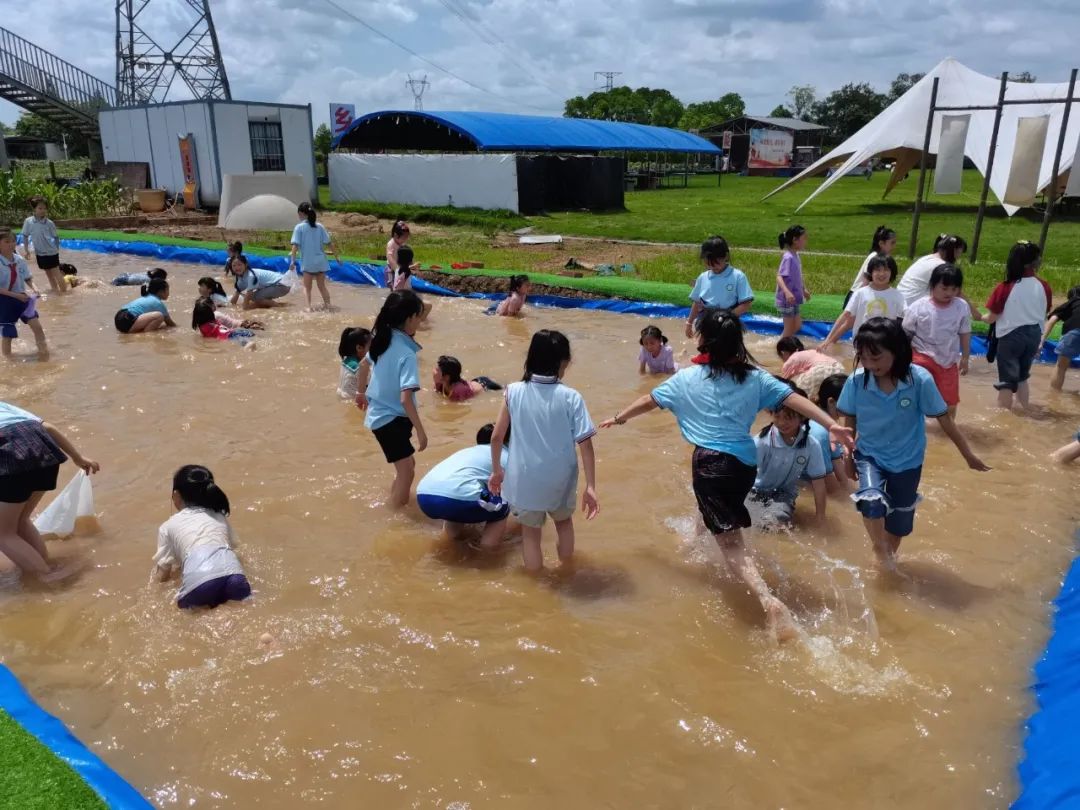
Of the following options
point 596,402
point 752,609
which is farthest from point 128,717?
point 596,402

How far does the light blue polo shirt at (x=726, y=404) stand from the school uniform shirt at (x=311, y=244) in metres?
8.89

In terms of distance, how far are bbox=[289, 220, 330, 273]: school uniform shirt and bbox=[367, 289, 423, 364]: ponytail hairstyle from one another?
7318 mm

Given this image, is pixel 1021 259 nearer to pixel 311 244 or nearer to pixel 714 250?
pixel 714 250

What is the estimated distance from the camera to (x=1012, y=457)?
6727mm

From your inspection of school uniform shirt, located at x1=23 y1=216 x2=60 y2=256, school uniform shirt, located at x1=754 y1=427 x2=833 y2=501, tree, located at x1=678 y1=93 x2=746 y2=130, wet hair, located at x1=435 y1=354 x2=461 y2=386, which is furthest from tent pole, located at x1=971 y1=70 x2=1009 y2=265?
tree, located at x1=678 y1=93 x2=746 y2=130

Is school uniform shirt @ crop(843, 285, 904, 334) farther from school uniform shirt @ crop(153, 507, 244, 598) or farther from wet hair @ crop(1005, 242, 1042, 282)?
school uniform shirt @ crop(153, 507, 244, 598)

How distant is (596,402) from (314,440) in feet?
9.16

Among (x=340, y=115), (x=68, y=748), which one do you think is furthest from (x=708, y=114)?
(x=68, y=748)

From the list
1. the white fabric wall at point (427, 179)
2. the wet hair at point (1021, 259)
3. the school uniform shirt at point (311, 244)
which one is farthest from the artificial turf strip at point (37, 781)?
the white fabric wall at point (427, 179)

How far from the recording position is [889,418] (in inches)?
175

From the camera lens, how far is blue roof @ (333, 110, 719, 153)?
112ft

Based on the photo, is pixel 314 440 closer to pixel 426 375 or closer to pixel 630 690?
pixel 426 375

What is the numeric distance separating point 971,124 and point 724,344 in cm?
2350

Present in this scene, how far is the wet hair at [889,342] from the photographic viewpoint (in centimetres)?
426
